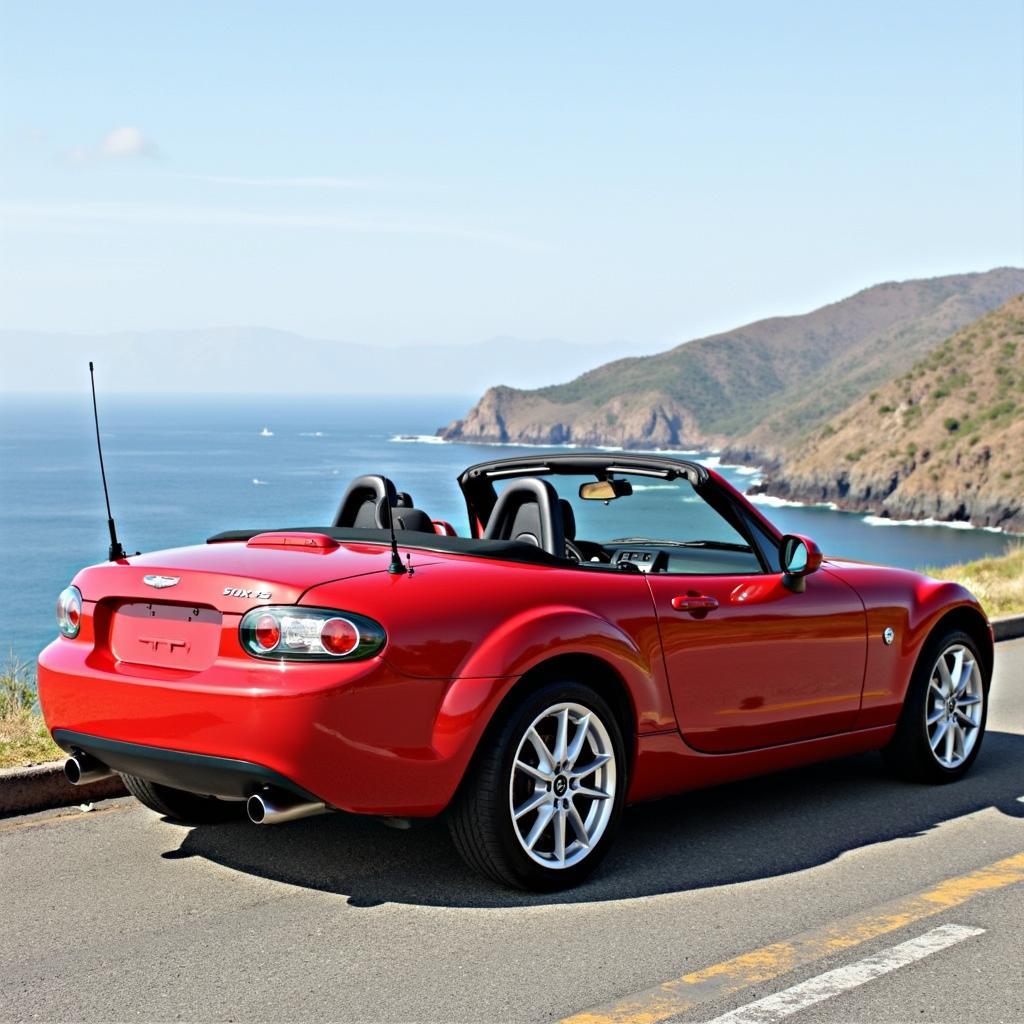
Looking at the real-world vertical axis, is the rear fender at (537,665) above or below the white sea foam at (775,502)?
above

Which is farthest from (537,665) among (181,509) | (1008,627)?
(181,509)

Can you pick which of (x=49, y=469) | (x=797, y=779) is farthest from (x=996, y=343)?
(x=797, y=779)

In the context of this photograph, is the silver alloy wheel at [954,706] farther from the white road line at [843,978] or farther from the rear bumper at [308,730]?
the rear bumper at [308,730]

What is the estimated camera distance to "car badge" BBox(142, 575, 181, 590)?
4.98 metres

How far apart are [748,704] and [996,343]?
140460 millimetres

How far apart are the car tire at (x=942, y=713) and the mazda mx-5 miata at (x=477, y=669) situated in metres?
0.26

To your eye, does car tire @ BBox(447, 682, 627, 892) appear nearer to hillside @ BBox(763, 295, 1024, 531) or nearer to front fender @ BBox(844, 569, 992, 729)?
Answer: front fender @ BBox(844, 569, 992, 729)

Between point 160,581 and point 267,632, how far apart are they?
532 millimetres

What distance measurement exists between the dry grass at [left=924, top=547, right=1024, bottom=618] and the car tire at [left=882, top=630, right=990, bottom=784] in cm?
513

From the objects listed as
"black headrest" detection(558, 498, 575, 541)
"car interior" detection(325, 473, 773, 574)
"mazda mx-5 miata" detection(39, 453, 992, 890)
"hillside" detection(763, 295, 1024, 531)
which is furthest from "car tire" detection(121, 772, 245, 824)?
"hillside" detection(763, 295, 1024, 531)

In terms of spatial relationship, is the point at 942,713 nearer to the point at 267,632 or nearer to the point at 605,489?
the point at 605,489

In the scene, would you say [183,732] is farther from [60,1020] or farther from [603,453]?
[603,453]

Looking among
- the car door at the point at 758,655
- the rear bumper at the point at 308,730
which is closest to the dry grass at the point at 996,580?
the car door at the point at 758,655

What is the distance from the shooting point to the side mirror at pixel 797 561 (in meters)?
6.04
